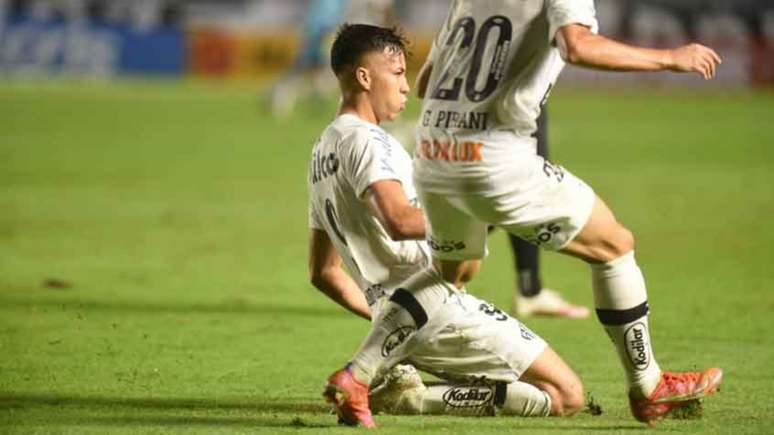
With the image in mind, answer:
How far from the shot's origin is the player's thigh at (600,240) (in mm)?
5859

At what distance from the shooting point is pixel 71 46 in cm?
3712

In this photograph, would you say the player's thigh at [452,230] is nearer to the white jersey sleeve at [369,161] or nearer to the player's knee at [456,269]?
the player's knee at [456,269]

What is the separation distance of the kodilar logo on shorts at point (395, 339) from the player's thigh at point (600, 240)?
0.72 m

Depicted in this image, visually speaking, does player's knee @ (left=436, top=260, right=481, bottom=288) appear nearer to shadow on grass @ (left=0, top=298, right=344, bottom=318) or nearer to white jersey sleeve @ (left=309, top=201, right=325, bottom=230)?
white jersey sleeve @ (left=309, top=201, right=325, bottom=230)

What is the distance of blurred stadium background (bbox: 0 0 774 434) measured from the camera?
6.80 meters

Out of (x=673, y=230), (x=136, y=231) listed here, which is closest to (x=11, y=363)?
(x=136, y=231)

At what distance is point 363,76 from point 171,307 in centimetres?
343

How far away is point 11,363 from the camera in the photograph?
757 cm

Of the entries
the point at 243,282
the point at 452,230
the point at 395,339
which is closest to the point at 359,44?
the point at 452,230

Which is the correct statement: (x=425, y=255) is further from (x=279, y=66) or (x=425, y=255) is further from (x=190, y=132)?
(x=279, y=66)

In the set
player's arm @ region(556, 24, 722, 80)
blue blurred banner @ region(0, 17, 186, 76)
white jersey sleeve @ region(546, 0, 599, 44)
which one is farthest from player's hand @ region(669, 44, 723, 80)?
blue blurred banner @ region(0, 17, 186, 76)

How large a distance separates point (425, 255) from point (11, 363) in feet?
7.48

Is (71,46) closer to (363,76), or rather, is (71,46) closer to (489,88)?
(363,76)

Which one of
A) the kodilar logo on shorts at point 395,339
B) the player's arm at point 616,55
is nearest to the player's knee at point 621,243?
the player's arm at point 616,55
